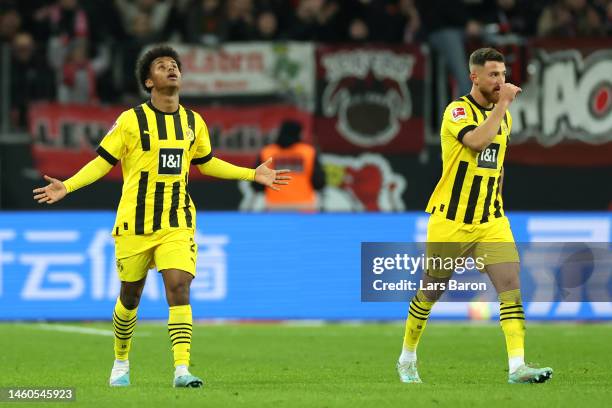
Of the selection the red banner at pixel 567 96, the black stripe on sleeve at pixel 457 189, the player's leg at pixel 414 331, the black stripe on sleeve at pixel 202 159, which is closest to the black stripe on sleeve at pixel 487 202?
the black stripe on sleeve at pixel 457 189

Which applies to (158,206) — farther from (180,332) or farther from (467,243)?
(467,243)

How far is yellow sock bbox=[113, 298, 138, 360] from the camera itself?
9969mm

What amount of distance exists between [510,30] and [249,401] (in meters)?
12.6

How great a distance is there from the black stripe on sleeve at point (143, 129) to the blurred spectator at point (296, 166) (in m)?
7.31

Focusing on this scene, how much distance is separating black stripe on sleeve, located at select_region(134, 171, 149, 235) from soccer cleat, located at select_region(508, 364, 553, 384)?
265cm

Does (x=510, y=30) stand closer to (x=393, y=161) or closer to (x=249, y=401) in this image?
(x=393, y=161)

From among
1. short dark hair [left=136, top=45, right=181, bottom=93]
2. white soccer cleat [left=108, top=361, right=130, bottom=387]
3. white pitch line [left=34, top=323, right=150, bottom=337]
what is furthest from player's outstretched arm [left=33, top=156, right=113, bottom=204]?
white pitch line [left=34, top=323, right=150, bottom=337]

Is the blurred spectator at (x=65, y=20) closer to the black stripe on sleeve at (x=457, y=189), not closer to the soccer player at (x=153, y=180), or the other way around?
the soccer player at (x=153, y=180)

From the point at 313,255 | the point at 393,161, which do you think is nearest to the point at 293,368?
the point at 313,255

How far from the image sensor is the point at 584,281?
15.5 metres

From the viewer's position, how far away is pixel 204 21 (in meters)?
20.6

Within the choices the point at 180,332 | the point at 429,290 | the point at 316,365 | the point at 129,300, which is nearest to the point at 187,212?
the point at 129,300

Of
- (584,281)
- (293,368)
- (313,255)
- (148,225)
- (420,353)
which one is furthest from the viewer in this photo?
(313,255)

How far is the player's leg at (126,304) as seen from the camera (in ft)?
31.9
